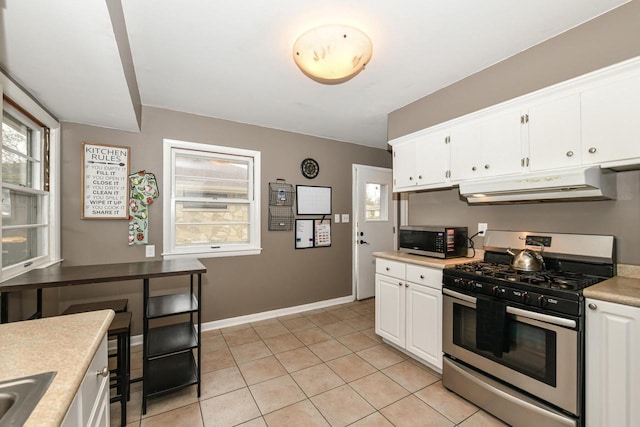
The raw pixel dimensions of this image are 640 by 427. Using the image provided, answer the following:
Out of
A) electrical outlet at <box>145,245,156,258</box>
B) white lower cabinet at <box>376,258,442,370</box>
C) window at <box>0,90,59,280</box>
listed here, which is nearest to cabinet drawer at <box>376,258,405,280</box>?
white lower cabinet at <box>376,258,442,370</box>

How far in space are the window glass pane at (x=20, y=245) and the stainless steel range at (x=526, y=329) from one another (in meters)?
3.14

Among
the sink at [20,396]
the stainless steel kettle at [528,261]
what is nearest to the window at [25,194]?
the sink at [20,396]

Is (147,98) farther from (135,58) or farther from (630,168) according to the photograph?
(630,168)

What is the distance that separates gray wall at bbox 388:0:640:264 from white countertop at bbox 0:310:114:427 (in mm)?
2834

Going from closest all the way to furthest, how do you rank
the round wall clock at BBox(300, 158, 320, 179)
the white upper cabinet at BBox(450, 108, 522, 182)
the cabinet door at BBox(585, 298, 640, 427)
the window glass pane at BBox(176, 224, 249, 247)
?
the cabinet door at BBox(585, 298, 640, 427) → the white upper cabinet at BBox(450, 108, 522, 182) → the window glass pane at BBox(176, 224, 249, 247) → the round wall clock at BBox(300, 158, 320, 179)

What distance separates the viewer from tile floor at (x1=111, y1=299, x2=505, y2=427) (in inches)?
74.5

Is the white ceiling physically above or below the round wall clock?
above

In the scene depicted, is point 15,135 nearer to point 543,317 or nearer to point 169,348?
point 169,348

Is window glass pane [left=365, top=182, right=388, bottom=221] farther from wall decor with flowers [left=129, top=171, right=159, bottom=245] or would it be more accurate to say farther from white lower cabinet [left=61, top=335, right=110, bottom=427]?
white lower cabinet [left=61, top=335, right=110, bottom=427]

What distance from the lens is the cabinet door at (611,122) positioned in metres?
1.61

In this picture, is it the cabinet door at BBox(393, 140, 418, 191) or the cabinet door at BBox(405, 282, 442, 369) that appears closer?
the cabinet door at BBox(405, 282, 442, 369)

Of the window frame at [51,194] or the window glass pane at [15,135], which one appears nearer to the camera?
the window glass pane at [15,135]

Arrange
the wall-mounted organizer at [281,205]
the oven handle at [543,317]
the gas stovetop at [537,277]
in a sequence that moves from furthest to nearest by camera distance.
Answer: the wall-mounted organizer at [281,205] < the gas stovetop at [537,277] < the oven handle at [543,317]

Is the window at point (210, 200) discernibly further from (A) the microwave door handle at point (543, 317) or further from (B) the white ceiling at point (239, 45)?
(A) the microwave door handle at point (543, 317)
